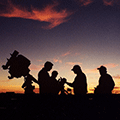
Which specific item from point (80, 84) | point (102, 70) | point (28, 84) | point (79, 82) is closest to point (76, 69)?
point (79, 82)

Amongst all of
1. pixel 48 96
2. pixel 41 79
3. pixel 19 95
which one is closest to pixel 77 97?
pixel 48 96

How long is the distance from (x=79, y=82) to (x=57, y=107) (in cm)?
300

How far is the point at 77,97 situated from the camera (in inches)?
272

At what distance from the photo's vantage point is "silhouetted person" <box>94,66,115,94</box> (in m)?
9.13

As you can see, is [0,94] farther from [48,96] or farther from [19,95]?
[48,96]

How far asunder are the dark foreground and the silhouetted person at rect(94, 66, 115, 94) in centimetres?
203

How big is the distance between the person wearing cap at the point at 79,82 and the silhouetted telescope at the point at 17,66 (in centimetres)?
267

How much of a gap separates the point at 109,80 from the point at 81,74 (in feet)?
5.40

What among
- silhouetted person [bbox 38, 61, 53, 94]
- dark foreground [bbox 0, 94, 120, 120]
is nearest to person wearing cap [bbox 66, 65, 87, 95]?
silhouetted person [bbox 38, 61, 53, 94]

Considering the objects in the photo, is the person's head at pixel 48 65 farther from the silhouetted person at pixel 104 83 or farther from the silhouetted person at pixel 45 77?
the silhouetted person at pixel 104 83

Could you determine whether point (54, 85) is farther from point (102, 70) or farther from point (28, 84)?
point (102, 70)

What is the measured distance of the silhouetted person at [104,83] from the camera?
359 inches

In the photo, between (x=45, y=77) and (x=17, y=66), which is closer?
(x=17, y=66)

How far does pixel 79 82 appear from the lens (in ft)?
30.1
